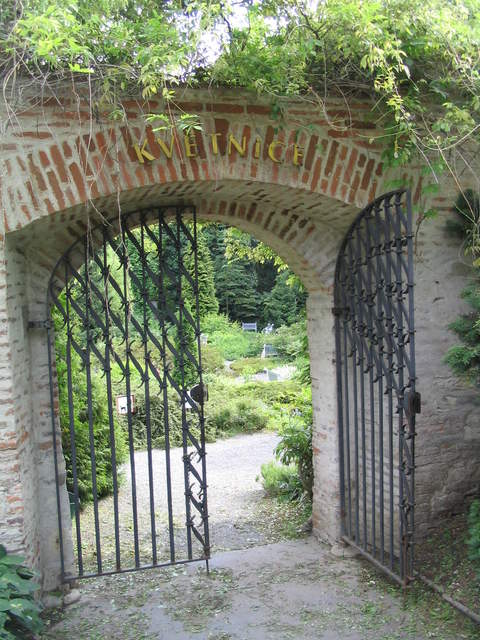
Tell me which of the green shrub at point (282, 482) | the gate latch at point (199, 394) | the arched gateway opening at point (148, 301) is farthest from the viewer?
the green shrub at point (282, 482)

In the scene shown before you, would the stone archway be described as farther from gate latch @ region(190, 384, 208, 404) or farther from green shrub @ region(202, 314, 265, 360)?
green shrub @ region(202, 314, 265, 360)

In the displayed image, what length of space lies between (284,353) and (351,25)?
15676 millimetres

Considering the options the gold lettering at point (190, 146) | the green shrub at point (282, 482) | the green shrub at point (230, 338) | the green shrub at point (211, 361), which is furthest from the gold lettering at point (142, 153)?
the green shrub at point (230, 338)

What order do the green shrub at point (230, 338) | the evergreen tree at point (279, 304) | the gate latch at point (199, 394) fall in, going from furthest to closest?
the evergreen tree at point (279, 304)
the green shrub at point (230, 338)
the gate latch at point (199, 394)

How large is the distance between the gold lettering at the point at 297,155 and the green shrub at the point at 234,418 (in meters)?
7.74

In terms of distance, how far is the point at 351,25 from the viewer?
337cm

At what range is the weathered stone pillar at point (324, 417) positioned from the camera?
15.4 feet

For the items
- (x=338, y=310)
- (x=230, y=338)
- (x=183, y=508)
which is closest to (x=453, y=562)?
(x=338, y=310)

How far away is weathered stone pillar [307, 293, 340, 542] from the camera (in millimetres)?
4703

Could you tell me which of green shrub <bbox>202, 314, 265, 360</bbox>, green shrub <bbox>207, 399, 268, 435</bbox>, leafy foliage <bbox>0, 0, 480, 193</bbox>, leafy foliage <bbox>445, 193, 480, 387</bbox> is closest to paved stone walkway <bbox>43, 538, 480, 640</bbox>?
leafy foliage <bbox>445, 193, 480, 387</bbox>

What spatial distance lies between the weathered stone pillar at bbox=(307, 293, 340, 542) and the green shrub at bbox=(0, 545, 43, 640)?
2452 mm

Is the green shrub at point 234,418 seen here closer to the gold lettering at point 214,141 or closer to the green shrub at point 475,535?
the green shrub at point 475,535

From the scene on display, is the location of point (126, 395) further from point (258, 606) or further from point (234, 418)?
point (234, 418)

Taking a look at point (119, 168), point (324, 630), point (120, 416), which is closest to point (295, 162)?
point (119, 168)
